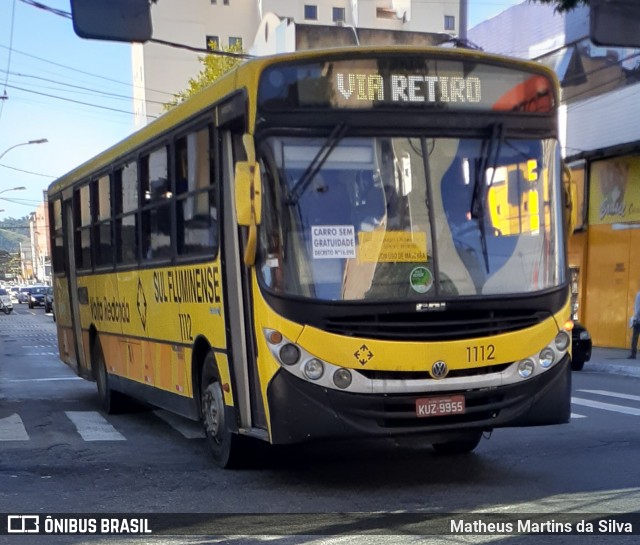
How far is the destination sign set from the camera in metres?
7.44

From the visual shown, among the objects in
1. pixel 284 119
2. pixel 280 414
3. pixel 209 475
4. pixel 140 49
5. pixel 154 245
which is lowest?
pixel 209 475

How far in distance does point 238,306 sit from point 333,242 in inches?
41.2

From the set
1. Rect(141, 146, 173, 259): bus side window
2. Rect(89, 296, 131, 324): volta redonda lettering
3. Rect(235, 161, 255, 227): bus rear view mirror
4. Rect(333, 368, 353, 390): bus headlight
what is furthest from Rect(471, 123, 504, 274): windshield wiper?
Rect(89, 296, 131, 324): volta redonda lettering

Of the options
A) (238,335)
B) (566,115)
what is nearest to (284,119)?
(238,335)

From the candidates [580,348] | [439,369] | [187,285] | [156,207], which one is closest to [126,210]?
[156,207]

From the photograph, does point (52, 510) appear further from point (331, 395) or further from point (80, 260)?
point (80, 260)

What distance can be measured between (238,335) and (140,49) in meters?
70.0

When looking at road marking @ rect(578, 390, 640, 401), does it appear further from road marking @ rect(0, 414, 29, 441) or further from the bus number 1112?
road marking @ rect(0, 414, 29, 441)

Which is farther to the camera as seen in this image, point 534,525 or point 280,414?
point 280,414

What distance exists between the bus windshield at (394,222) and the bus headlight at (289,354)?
0.40 meters

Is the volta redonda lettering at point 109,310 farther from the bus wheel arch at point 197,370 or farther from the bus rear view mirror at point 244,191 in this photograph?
the bus rear view mirror at point 244,191

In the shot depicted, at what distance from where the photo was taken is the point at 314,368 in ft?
23.5

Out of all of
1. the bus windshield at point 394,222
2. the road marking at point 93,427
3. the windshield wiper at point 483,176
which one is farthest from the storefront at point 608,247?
the bus windshield at point 394,222

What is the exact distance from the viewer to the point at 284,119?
736cm
